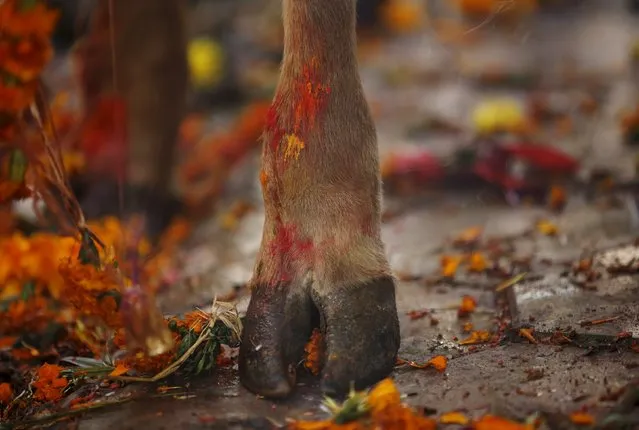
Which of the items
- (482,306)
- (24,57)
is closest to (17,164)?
(24,57)

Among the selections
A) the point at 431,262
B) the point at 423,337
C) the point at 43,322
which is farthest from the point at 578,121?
the point at 43,322

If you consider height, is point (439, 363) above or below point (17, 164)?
below

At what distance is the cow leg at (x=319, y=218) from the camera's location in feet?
9.16

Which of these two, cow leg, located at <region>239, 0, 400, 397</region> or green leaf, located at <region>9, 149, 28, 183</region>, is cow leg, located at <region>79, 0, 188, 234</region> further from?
cow leg, located at <region>239, 0, 400, 397</region>

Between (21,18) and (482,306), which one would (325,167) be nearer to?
(21,18)

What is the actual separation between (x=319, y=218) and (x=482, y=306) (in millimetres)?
1171

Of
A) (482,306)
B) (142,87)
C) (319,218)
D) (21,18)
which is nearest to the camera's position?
(21,18)

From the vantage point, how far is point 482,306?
3.70 meters

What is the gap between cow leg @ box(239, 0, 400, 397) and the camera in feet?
9.16

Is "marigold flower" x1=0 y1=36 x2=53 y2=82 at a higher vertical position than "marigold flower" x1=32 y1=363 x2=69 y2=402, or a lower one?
higher

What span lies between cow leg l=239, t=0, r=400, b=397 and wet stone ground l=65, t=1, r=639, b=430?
0.19m

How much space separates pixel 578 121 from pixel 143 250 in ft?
13.1

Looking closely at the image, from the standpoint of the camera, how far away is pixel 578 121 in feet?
23.2

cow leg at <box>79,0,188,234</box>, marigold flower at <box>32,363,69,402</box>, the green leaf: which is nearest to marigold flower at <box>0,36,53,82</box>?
the green leaf
